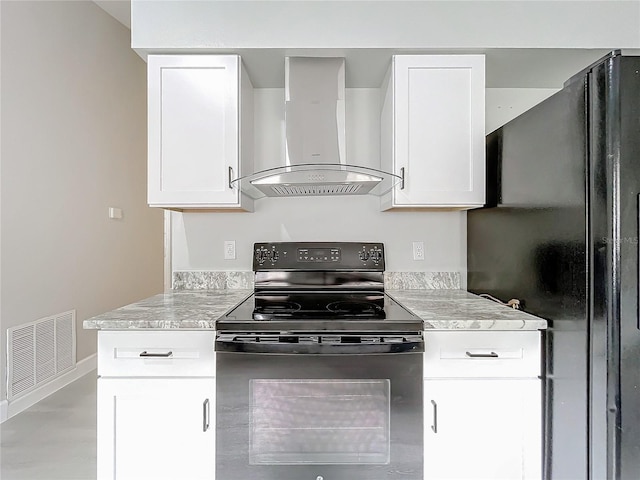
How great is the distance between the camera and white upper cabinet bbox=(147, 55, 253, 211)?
6.13 ft

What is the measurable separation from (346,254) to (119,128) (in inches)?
123

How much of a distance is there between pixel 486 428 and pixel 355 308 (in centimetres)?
68

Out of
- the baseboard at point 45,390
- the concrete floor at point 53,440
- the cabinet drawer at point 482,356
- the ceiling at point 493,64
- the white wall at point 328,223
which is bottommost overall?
the concrete floor at point 53,440

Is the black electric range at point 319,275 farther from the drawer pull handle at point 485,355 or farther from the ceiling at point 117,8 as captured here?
the ceiling at point 117,8

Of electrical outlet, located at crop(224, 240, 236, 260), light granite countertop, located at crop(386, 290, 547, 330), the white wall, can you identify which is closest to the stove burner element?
light granite countertop, located at crop(386, 290, 547, 330)

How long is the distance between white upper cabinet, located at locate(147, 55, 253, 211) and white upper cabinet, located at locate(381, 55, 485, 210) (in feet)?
2.63

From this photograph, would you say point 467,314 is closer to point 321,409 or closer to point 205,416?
point 321,409

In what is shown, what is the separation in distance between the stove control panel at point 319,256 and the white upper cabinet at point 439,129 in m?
0.36

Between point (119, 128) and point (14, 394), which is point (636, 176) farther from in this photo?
point (119, 128)

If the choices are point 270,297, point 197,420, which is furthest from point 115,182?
point 197,420

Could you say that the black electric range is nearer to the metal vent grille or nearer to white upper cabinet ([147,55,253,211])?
the metal vent grille

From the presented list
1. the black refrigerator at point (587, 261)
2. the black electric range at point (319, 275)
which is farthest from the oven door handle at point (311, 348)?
the black refrigerator at point (587, 261)

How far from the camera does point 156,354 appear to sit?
1484mm

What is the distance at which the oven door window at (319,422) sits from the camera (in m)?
1.44
